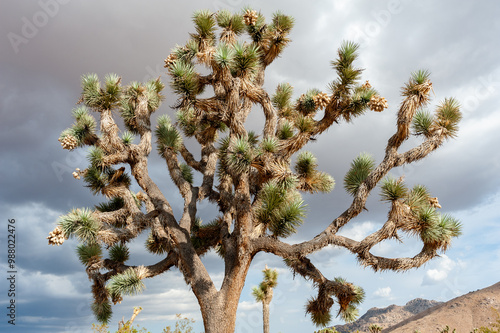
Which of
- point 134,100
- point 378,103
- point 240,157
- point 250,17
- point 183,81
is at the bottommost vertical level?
point 240,157

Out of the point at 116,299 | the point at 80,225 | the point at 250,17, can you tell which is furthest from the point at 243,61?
the point at 116,299

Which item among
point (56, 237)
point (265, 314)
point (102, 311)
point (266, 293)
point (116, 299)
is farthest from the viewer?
point (266, 293)

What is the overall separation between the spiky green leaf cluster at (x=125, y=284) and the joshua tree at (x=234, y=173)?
0.9 inches

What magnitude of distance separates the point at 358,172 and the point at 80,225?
20.5 ft

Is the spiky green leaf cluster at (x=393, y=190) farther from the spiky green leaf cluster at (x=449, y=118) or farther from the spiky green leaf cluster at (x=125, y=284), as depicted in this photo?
the spiky green leaf cluster at (x=125, y=284)

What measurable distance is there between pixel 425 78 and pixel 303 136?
297 centimetres

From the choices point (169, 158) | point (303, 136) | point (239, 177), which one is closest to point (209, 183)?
point (169, 158)

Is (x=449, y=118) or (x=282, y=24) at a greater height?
(x=282, y=24)

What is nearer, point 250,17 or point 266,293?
point 250,17

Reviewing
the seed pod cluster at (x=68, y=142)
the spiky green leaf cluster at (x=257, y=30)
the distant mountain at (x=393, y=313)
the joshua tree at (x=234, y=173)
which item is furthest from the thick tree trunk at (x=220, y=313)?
the distant mountain at (x=393, y=313)

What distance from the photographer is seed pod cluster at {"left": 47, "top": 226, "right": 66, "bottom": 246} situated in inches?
299

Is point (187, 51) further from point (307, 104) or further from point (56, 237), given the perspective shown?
point (56, 237)

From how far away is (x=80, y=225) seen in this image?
805 centimetres

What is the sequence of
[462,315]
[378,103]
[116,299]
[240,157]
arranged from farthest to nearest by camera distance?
[462,315] < [116,299] < [378,103] < [240,157]
